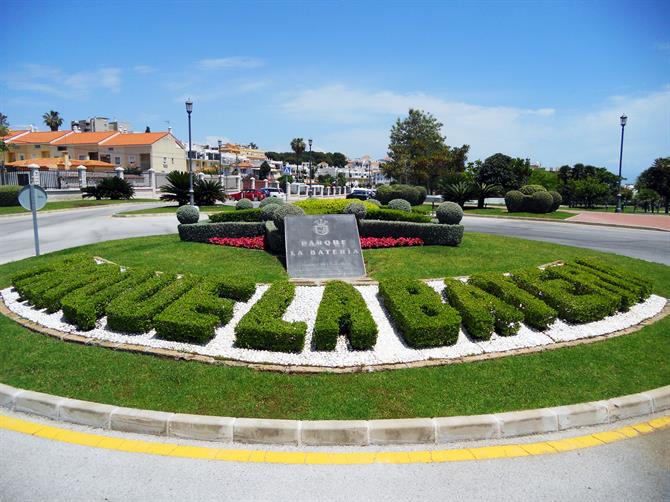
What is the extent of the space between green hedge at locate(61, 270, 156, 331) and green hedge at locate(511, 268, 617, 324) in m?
7.26

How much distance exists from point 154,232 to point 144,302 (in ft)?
45.5

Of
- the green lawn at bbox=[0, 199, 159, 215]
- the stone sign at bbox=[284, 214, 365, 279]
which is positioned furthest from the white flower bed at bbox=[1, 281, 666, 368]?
the green lawn at bbox=[0, 199, 159, 215]

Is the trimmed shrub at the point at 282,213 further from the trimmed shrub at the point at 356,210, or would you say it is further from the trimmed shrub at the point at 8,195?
the trimmed shrub at the point at 8,195

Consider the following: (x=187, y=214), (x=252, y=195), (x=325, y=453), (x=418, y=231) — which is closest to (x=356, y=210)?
(x=418, y=231)

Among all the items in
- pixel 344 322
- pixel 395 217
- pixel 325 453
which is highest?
pixel 395 217

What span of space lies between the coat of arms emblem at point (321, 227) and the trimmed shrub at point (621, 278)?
5.94 m

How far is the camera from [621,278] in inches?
409

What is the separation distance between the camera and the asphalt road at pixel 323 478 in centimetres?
433

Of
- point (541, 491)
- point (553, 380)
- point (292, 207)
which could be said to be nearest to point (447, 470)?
point (541, 491)

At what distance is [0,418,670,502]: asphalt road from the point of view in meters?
4.33

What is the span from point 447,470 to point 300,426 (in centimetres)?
151

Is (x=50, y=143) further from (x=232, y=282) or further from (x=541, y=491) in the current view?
(x=541, y=491)

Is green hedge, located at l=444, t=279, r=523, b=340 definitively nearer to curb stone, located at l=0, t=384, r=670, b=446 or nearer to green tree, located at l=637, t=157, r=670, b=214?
curb stone, located at l=0, t=384, r=670, b=446

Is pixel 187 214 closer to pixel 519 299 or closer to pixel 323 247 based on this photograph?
pixel 323 247
